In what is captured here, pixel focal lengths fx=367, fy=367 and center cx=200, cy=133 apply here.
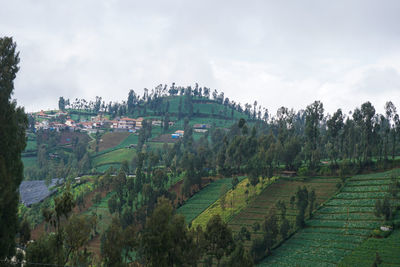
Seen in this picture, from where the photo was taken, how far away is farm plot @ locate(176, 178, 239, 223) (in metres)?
73.8

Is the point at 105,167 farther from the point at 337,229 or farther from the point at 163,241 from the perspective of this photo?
the point at 163,241

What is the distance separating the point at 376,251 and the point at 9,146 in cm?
4299

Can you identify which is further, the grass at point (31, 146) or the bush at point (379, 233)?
the grass at point (31, 146)

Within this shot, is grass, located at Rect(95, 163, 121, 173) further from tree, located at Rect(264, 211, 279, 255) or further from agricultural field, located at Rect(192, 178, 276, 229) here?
tree, located at Rect(264, 211, 279, 255)

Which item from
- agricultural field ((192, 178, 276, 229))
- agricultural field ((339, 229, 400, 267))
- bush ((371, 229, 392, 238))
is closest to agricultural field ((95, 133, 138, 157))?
agricultural field ((192, 178, 276, 229))

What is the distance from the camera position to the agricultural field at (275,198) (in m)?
64.0

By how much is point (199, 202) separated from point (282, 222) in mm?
23051

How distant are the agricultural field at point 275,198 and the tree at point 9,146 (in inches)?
1628

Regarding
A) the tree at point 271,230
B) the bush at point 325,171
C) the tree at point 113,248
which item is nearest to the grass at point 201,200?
the tree at point 271,230

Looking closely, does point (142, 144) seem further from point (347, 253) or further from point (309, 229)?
point (347, 253)

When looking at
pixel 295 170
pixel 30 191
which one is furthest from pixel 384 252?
pixel 30 191

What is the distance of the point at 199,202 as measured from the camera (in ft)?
258

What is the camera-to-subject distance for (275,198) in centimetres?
7056

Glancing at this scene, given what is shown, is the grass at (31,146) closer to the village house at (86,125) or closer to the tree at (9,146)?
the village house at (86,125)
